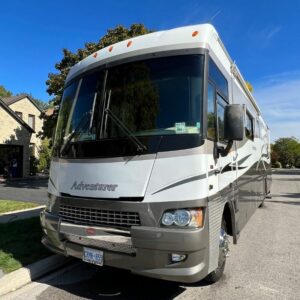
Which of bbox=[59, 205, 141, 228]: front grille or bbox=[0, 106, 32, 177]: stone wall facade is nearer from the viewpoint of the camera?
bbox=[59, 205, 141, 228]: front grille

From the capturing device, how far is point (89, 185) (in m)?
4.60

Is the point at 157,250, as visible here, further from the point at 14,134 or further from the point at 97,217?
the point at 14,134

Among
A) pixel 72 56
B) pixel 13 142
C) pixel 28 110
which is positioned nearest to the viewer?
pixel 72 56

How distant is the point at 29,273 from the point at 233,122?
3.49 meters

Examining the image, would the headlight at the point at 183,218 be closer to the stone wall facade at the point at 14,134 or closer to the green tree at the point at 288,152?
the stone wall facade at the point at 14,134

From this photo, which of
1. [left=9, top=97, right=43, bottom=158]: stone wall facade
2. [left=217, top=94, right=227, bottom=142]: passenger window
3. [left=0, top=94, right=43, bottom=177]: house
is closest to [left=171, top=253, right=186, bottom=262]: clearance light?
[left=217, top=94, right=227, bottom=142]: passenger window

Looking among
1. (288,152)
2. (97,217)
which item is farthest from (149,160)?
(288,152)

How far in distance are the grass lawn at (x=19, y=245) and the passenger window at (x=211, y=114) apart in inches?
131

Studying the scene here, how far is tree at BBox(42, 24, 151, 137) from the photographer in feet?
70.0

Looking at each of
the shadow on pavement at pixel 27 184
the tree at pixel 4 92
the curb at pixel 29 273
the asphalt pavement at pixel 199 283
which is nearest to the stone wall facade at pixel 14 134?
the shadow on pavement at pixel 27 184

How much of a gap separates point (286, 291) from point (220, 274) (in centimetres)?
85

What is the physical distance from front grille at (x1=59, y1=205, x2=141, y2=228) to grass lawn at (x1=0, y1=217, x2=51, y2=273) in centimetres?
134

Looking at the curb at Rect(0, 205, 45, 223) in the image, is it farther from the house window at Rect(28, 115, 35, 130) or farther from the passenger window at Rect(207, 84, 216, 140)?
the house window at Rect(28, 115, 35, 130)

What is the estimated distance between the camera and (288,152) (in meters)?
67.0
